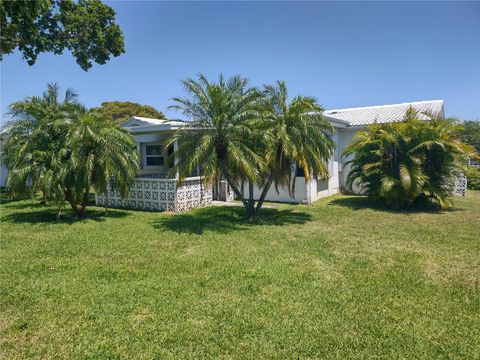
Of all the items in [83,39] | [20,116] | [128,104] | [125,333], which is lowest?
[125,333]

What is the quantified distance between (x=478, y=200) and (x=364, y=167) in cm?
638

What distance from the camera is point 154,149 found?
54.7 ft

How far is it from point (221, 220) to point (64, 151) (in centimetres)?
572

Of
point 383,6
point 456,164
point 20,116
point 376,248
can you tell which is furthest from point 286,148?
point 20,116

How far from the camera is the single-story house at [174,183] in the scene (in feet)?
43.0

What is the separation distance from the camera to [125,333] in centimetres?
386

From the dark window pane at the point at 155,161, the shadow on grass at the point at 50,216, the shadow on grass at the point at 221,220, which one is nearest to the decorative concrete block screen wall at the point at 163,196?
the shadow on grass at the point at 221,220

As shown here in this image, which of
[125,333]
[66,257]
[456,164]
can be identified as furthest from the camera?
[456,164]

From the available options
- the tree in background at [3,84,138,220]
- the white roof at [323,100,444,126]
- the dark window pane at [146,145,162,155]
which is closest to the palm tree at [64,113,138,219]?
the tree in background at [3,84,138,220]

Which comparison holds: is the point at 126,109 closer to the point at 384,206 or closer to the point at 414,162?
the point at 384,206

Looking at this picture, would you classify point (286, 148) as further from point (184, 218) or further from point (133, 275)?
point (133, 275)

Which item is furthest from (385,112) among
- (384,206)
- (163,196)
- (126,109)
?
(126,109)

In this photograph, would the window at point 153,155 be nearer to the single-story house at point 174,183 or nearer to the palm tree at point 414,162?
the single-story house at point 174,183

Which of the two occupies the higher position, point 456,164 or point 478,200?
point 456,164
